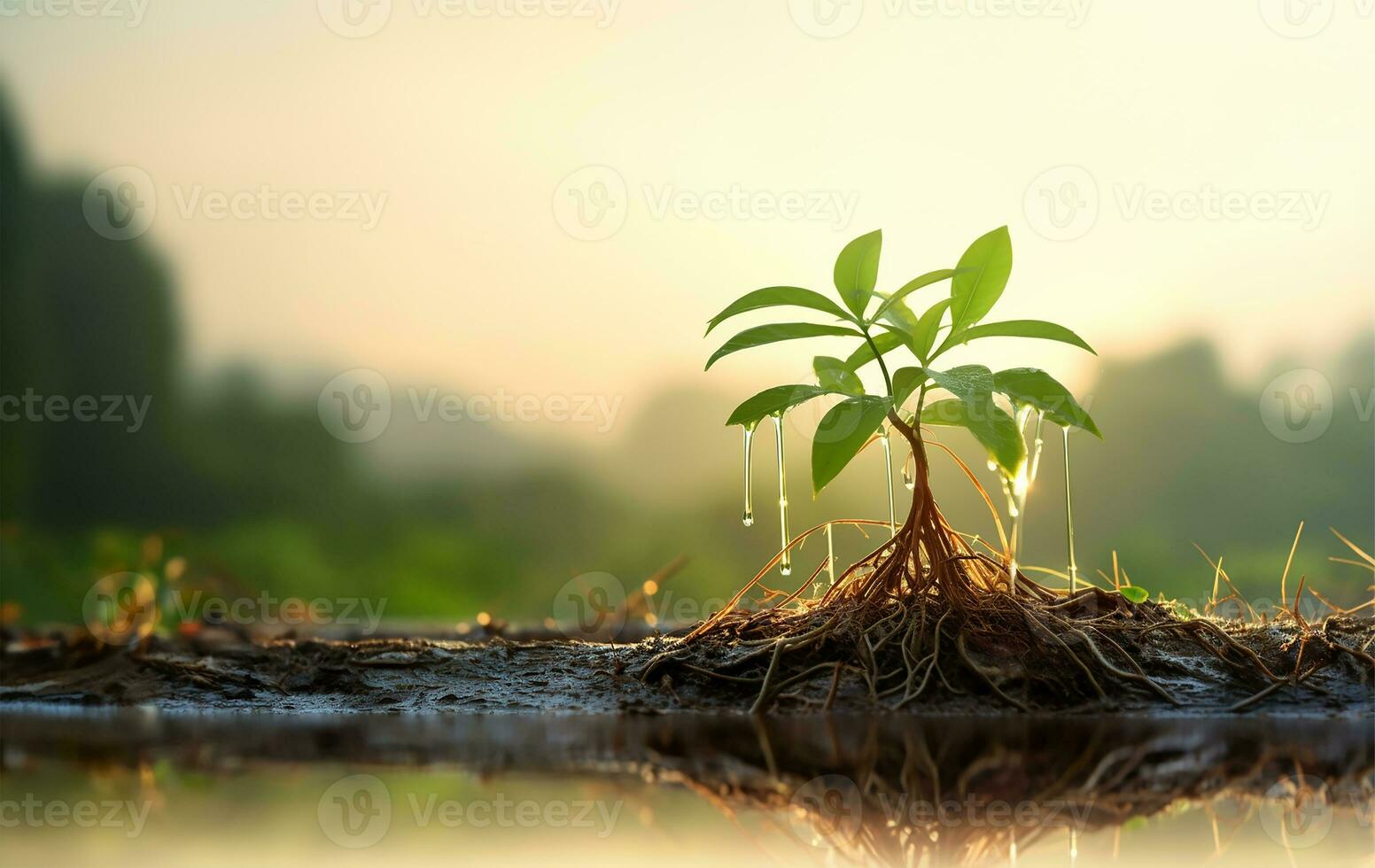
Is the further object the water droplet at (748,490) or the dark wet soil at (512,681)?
the water droplet at (748,490)

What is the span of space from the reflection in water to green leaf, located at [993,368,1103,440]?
12.1 inches

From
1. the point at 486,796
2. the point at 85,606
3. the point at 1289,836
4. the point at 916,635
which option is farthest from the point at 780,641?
the point at 85,606

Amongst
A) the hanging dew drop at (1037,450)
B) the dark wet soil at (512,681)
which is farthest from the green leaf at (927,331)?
the dark wet soil at (512,681)

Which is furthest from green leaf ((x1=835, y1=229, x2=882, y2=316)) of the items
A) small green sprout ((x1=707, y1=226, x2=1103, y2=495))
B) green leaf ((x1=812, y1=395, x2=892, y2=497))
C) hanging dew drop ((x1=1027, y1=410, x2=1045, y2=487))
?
hanging dew drop ((x1=1027, y1=410, x2=1045, y2=487))

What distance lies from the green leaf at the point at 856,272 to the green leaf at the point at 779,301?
0.9 inches

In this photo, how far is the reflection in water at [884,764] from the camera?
50 cm

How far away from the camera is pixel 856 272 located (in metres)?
1.17

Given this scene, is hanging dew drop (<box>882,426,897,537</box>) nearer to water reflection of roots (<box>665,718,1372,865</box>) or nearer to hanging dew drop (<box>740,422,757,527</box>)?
hanging dew drop (<box>740,422,757,527</box>)

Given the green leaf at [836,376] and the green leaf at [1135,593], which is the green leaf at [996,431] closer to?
the green leaf at [836,376]

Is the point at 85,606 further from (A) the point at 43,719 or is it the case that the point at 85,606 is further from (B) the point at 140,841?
(B) the point at 140,841

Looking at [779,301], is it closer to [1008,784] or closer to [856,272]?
[856,272]

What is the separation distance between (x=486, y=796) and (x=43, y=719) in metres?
0.80

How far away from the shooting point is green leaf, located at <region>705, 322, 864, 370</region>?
3.74ft

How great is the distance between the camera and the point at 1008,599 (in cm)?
112
